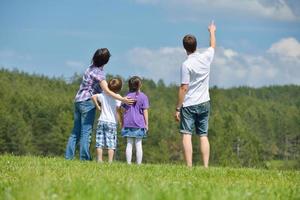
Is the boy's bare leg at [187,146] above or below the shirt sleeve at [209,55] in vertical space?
below

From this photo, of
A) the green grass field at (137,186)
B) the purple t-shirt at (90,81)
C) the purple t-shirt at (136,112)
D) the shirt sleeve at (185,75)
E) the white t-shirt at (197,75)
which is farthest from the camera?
the purple t-shirt at (136,112)

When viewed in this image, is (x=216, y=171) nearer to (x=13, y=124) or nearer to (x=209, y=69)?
(x=209, y=69)

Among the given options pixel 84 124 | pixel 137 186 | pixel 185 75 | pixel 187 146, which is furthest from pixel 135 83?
pixel 137 186

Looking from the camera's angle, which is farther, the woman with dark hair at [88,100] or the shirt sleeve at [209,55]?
the woman with dark hair at [88,100]

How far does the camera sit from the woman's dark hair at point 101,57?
47.3ft

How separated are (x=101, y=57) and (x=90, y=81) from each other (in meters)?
0.59

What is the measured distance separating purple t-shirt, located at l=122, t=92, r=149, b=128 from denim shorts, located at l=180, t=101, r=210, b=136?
2786 mm

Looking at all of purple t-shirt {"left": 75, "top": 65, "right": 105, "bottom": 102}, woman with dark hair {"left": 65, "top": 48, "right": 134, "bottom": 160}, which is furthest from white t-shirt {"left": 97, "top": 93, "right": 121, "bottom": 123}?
purple t-shirt {"left": 75, "top": 65, "right": 105, "bottom": 102}

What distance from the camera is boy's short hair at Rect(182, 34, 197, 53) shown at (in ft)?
41.6

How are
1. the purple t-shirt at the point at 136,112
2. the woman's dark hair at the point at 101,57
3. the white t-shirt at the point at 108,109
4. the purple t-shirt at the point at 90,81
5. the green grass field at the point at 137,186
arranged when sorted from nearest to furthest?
the green grass field at the point at 137,186 < the woman's dark hair at the point at 101,57 < the purple t-shirt at the point at 90,81 < the white t-shirt at the point at 108,109 < the purple t-shirt at the point at 136,112

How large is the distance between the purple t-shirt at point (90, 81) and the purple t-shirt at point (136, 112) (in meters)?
1.31

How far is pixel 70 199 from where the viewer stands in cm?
567

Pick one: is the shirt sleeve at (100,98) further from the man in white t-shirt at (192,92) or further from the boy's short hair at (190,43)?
the boy's short hair at (190,43)

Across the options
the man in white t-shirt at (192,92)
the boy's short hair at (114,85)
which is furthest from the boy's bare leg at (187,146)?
the boy's short hair at (114,85)
